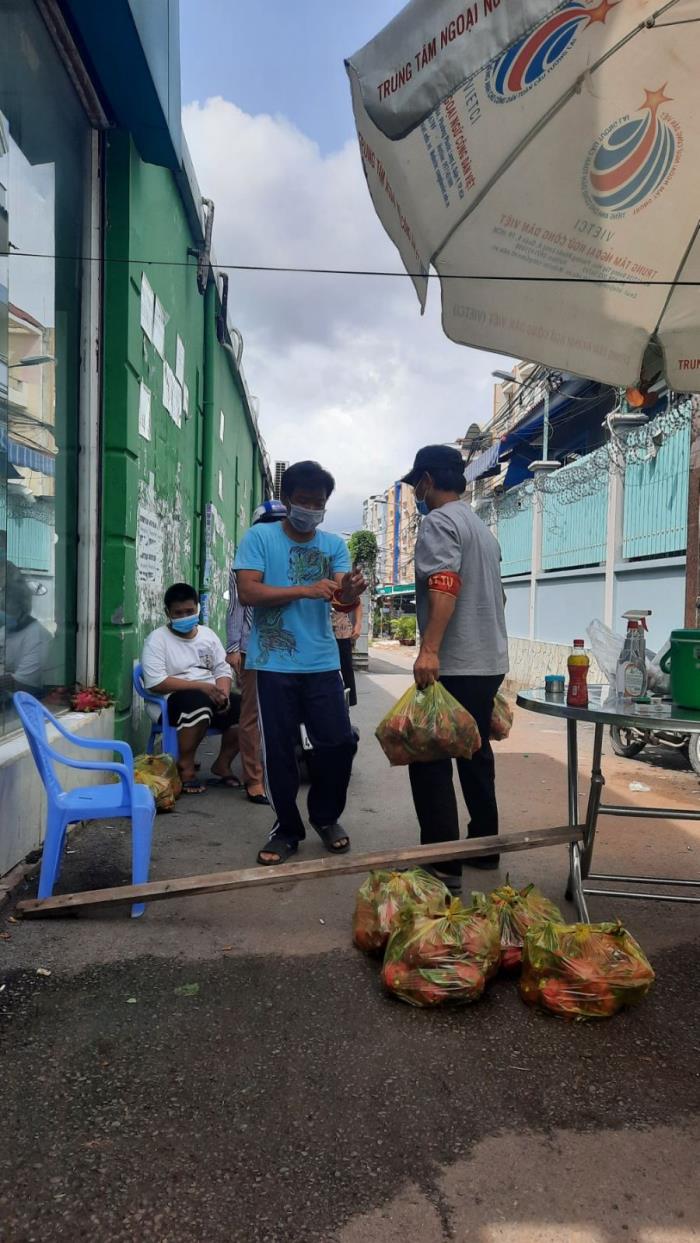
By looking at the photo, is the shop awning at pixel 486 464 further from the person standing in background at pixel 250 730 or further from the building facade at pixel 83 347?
the person standing in background at pixel 250 730

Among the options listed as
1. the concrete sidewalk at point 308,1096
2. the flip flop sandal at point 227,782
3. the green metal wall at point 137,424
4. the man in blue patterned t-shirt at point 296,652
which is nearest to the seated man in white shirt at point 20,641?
the green metal wall at point 137,424

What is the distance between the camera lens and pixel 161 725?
191 inches

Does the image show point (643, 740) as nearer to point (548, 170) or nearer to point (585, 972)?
point (585, 972)

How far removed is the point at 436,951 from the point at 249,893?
1.13 m

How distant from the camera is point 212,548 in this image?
9305mm

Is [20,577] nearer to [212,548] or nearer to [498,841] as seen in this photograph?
[498,841]

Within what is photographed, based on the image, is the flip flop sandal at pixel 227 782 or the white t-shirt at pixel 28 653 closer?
the white t-shirt at pixel 28 653

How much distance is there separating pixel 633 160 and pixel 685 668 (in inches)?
71.8

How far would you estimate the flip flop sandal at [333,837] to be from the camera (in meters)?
3.59

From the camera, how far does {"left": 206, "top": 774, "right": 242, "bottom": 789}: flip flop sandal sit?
5.05 meters

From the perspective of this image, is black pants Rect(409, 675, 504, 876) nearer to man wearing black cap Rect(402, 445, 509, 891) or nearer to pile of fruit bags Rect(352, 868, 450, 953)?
man wearing black cap Rect(402, 445, 509, 891)

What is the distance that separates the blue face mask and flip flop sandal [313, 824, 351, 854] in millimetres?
1687

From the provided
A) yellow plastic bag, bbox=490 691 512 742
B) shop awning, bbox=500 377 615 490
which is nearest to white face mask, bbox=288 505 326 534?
yellow plastic bag, bbox=490 691 512 742

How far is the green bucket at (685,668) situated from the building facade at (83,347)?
2580 millimetres
